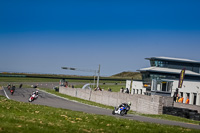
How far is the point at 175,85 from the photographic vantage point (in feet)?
211

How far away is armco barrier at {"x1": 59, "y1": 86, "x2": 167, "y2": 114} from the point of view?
112 feet

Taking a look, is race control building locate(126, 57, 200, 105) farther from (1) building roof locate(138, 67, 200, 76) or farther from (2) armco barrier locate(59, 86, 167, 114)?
(2) armco barrier locate(59, 86, 167, 114)

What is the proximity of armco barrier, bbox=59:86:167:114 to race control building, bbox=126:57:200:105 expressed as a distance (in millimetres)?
6789

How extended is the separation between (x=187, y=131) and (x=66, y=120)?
5.86m

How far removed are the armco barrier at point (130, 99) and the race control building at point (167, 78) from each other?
6.79 metres

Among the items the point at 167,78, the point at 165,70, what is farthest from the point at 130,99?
the point at 165,70

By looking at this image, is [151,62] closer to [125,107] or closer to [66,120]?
[125,107]

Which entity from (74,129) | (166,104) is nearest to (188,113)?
(166,104)

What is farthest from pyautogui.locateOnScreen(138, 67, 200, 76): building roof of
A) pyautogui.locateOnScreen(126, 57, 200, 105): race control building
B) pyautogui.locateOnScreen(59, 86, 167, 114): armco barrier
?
pyautogui.locateOnScreen(59, 86, 167, 114): armco barrier

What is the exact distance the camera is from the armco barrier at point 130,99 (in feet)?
112

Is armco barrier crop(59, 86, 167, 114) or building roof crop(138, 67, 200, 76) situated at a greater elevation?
building roof crop(138, 67, 200, 76)

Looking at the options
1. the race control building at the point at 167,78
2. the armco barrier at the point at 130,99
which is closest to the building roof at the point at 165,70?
the race control building at the point at 167,78

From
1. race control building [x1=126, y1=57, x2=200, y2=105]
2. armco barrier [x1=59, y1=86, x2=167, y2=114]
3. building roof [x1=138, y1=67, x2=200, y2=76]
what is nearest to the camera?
armco barrier [x1=59, y1=86, x2=167, y2=114]

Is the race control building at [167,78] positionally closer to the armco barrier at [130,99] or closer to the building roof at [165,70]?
the building roof at [165,70]
